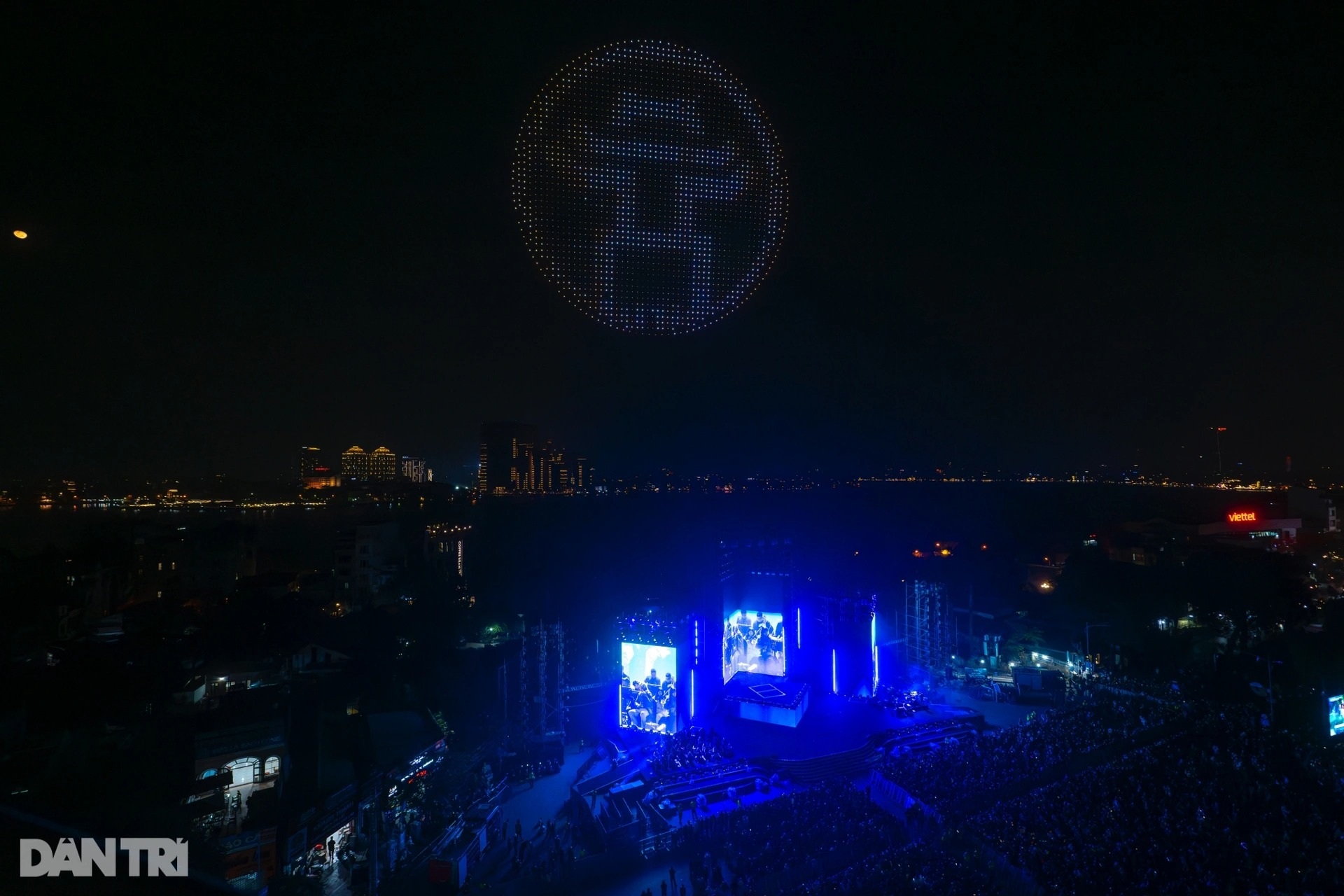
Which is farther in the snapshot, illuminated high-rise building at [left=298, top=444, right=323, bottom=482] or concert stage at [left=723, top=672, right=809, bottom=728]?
illuminated high-rise building at [left=298, top=444, right=323, bottom=482]

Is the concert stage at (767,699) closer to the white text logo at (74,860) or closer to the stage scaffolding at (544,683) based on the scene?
the stage scaffolding at (544,683)

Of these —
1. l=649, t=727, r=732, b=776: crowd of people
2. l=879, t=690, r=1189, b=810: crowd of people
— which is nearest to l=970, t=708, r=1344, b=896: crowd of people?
l=879, t=690, r=1189, b=810: crowd of people

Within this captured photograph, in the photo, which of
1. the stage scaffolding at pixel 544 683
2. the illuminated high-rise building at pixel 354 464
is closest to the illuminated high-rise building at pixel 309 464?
the illuminated high-rise building at pixel 354 464

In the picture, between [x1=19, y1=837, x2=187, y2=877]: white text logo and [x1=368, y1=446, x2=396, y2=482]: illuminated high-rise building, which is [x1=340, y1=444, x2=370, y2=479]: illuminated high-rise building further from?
[x1=19, y1=837, x2=187, y2=877]: white text logo

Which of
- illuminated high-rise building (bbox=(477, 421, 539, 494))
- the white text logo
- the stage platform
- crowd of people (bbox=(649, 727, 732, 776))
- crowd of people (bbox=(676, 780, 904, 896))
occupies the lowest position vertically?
the stage platform

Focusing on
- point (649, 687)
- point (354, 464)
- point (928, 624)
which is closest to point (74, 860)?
point (649, 687)

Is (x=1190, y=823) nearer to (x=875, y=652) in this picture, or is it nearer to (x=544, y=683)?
(x=875, y=652)

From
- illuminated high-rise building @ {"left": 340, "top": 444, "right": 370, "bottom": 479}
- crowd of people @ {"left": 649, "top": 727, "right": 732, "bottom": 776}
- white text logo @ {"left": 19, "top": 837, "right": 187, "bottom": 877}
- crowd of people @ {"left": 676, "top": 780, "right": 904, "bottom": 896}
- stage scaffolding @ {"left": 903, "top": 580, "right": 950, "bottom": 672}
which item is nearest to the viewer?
white text logo @ {"left": 19, "top": 837, "right": 187, "bottom": 877}

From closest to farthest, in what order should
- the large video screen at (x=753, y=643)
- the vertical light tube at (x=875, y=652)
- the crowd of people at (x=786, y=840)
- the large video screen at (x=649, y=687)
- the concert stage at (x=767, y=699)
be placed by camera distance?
1. the crowd of people at (x=786, y=840)
2. the large video screen at (x=649, y=687)
3. the concert stage at (x=767, y=699)
4. the large video screen at (x=753, y=643)
5. the vertical light tube at (x=875, y=652)
